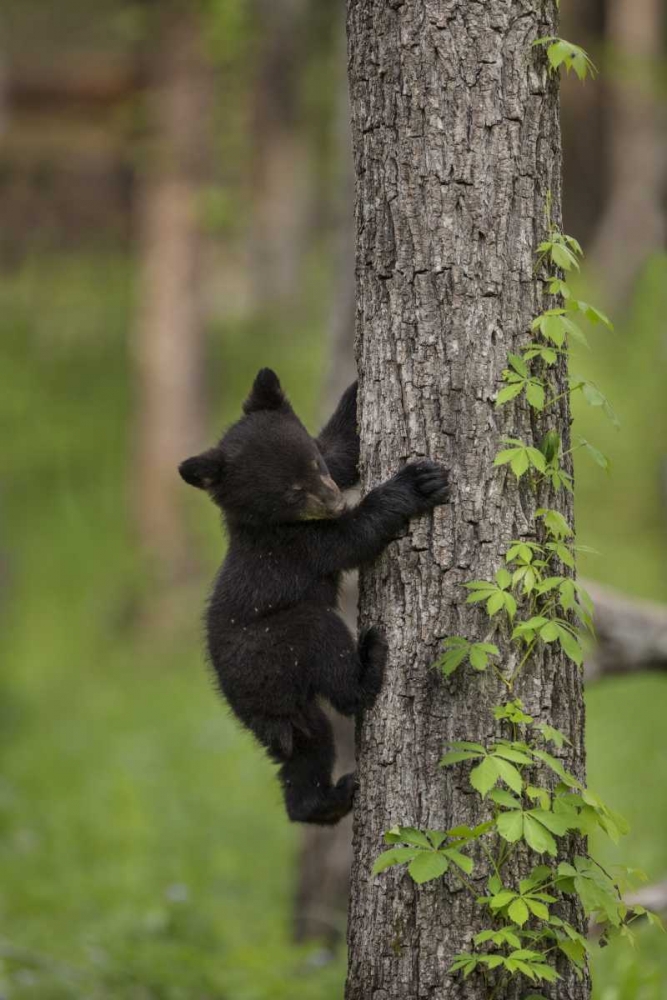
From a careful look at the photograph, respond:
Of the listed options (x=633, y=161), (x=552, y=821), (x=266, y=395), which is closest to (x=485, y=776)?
(x=552, y=821)

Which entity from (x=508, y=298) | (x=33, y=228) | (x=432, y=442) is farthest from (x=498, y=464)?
(x=33, y=228)

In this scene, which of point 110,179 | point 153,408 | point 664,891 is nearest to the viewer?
point 664,891

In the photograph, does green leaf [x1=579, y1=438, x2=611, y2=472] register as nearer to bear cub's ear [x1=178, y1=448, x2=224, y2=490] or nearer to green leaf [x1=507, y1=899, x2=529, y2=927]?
green leaf [x1=507, y1=899, x2=529, y2=927]

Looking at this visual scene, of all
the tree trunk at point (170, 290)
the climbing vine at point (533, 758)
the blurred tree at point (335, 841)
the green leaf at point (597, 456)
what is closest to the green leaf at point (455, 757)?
the climbing vine at point (533, 758)

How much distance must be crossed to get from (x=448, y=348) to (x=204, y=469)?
3.57ft

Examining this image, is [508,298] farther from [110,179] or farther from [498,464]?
[110,179]

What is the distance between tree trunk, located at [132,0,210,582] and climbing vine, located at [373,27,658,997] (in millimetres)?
9615

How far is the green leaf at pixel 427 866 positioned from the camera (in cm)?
288

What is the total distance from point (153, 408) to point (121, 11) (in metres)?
4.93

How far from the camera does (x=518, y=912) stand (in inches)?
114

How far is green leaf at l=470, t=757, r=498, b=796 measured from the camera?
2.80 m

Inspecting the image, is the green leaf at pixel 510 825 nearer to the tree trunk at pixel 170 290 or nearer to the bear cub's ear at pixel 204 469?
the bear cub's ear at pixel 204 469

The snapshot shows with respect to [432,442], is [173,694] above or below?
below

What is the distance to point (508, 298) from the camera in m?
3.12
